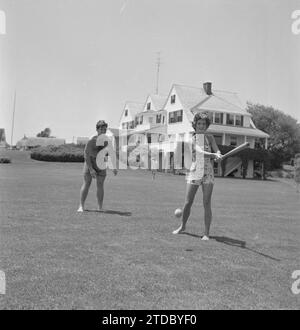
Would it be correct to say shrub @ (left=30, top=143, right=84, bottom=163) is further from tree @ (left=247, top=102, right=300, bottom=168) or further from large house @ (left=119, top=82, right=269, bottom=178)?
tree @ (left=247, top=102, right=300, bottom=168)

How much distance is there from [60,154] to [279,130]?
42.4 metres

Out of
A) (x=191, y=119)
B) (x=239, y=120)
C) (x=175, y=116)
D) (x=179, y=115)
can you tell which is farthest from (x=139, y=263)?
(x=239, y=120)

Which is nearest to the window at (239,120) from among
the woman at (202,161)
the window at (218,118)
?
the window at (218,118)

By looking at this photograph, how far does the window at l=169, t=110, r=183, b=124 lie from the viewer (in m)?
47.6

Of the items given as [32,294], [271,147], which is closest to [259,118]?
[271,147]

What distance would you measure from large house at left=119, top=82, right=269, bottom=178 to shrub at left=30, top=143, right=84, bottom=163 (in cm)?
673

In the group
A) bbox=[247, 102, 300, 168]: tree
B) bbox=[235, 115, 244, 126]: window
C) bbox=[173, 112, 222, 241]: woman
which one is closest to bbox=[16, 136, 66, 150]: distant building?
A: bbox=[247, 102, 300, 168]: tree

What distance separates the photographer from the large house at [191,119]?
46562 mm

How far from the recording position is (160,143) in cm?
4484

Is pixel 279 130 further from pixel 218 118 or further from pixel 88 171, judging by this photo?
pixel 88 171

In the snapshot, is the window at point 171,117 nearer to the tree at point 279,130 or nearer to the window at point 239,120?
the window at point 239,120

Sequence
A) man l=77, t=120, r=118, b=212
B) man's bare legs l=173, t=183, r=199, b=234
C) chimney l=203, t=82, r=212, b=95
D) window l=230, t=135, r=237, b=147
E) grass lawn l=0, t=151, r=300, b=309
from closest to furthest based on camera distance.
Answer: grass lawn l=0, t=151, r=300, b=309 < man's bare legs l=173, t=183, r=199, b=234 < man l=77, t=120, r=118, b=212 < window l=230, t=135, r=237, b=147 < chimney l=203, t=82, r=212, b=95

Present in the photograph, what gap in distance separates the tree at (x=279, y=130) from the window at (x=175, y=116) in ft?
91.4

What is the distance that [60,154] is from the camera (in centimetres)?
4650
